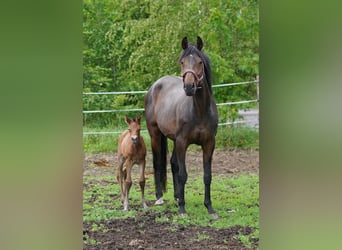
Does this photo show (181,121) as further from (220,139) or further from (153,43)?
(153,43)

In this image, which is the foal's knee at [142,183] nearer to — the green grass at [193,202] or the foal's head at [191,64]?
the green grass at [193,202]

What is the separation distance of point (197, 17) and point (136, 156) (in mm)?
505

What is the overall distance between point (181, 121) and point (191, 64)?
22cm

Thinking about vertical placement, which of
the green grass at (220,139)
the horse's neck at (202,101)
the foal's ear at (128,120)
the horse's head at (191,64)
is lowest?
the green grass at (220,139)

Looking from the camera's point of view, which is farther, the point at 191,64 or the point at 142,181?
the point at 142,181

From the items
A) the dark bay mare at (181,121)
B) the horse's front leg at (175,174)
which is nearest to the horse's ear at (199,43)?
the dark bay mare at (181,121)

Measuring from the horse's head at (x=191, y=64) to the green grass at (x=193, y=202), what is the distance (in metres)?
0.32

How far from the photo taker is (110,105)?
1625 millimetres

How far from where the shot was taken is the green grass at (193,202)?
162cm

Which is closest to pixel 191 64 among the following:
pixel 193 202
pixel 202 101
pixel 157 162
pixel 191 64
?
pixel 191 64

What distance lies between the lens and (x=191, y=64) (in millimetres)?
1592
